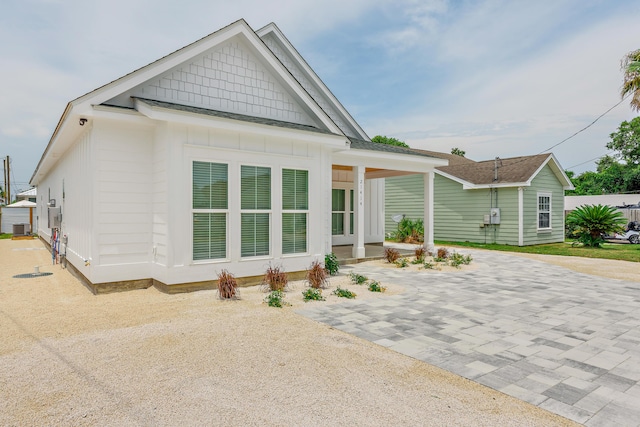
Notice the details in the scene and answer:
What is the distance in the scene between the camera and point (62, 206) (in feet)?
36.9

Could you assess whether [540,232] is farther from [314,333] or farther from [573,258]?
[314,333]

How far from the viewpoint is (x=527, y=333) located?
5.04 metres

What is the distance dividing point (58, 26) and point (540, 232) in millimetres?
20691

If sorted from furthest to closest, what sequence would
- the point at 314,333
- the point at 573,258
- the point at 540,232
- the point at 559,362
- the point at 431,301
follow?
the point at 540,232 → the point at 573,258 → the point at 431,301 → the point at 314,333 → the point at 559,362

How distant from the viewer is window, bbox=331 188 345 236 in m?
15.1

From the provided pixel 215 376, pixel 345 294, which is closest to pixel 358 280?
pixel 345 294

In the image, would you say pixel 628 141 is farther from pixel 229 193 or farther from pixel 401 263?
pixel 229 193

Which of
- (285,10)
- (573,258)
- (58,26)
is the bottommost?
(573,258)

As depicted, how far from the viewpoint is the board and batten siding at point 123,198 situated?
6977mm

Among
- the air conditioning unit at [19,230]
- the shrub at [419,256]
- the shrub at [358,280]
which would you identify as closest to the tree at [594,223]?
the shrub at [419,256]

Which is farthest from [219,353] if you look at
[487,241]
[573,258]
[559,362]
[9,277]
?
[487,241]

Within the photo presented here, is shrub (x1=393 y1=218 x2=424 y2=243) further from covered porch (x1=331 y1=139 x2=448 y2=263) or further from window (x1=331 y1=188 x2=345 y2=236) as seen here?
window (x1=331 y1=188 x2=345 y2=236)

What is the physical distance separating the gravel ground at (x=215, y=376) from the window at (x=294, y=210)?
286 centimetres

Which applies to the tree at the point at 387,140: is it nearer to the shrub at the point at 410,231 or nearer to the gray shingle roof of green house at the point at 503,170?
the gray shingle roof of green house at the point at 503,170
